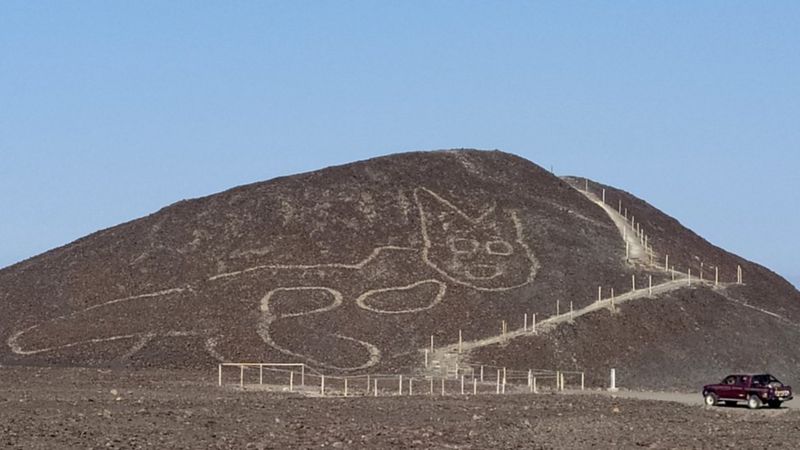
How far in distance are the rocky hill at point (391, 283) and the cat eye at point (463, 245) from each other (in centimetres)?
20

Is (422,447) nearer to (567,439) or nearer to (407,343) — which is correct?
(567,439)

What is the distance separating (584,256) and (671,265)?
7379 mm

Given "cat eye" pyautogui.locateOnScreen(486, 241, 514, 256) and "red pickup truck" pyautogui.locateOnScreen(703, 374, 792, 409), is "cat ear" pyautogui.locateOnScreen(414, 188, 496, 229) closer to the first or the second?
"cat eye" pyautogui.locateOnScreen(486, 241, 514, 256)

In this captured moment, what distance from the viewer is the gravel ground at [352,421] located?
40625 millimetres

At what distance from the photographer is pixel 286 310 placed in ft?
306

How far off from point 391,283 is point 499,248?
10.5m

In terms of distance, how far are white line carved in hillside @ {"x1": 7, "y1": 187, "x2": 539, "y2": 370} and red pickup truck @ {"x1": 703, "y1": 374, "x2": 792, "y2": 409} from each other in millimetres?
25663

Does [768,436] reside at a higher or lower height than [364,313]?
lower

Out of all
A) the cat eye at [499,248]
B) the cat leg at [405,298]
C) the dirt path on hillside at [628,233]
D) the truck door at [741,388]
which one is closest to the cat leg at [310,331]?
the cat leg at [405,298]

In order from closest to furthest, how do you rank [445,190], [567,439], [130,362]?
[567,439] < [130,362] < [445,190]

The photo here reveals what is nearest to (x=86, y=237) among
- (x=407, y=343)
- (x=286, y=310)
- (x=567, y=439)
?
(x=286, y=310)

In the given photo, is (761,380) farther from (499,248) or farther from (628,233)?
(628,233)

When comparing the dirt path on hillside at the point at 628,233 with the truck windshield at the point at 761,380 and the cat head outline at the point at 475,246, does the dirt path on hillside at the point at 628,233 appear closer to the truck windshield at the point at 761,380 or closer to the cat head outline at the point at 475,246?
the cat head outline at the point at 475,246

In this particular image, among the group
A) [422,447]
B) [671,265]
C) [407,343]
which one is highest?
[671,265]
